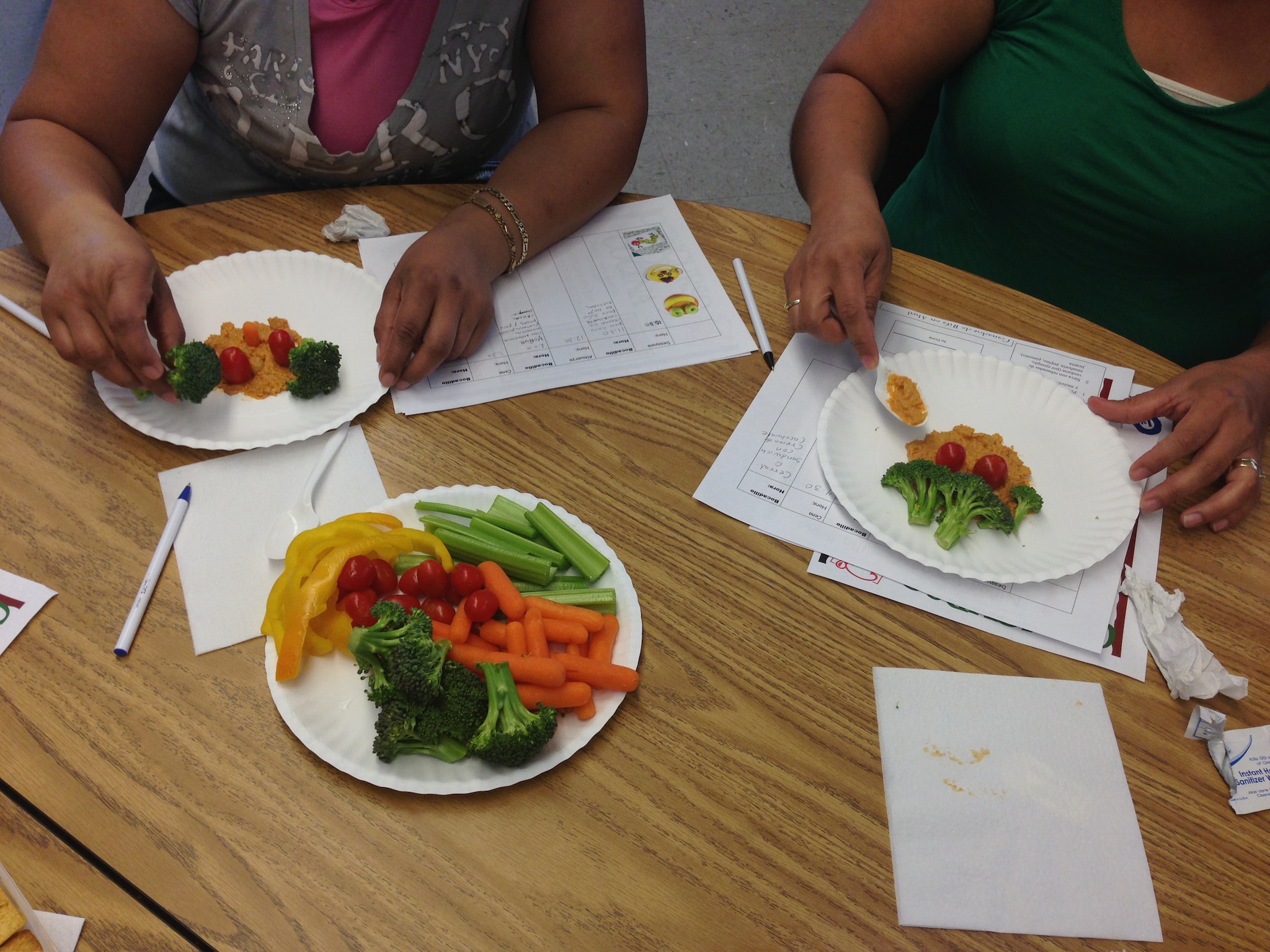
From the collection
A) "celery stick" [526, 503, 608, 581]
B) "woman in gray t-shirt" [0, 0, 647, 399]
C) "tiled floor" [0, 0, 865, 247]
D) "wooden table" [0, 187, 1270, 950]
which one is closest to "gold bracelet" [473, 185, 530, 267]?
"woman in gray t-shirt" [0, 0, 647, 399]

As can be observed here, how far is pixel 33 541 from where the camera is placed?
1032mm

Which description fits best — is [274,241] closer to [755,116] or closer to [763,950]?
[763,950]

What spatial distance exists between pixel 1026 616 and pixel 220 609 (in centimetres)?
101

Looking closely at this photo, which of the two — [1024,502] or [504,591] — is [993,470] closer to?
[1024,502]

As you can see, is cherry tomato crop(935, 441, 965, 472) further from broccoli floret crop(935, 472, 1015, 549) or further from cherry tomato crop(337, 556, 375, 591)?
cherry tomato crop(337, 556, 375, 591)

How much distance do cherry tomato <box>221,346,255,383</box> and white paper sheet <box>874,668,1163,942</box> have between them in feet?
3.17

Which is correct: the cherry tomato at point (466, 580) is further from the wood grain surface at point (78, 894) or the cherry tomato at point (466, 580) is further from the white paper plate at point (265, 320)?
the wood grain surface at point (78, 894)

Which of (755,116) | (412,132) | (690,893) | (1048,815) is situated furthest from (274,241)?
(755,116)

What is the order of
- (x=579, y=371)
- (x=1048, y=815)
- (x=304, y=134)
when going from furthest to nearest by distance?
(x=304, y=134) → (x=579, y=371) → (x=1048, y=815)

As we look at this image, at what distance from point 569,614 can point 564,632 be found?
0.02m

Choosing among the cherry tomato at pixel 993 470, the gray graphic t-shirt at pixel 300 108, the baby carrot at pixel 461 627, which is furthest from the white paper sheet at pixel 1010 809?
the gray graphic t-shirt at pixel 300 108

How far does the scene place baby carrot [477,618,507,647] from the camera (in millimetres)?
957

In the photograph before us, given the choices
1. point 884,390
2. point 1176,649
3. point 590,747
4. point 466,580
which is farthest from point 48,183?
point 1176,649

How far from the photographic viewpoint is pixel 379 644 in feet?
2.94
